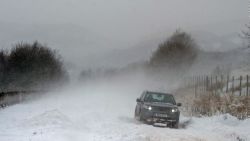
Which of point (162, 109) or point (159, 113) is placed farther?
point (162, 109)

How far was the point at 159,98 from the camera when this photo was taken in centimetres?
2741

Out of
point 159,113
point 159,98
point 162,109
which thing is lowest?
point 159,113

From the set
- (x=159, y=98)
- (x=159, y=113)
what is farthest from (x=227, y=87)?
(x=159, y=113)

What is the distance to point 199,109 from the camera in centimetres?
3591

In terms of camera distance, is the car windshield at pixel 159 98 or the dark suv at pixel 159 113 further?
the car windshield at pixel 159 98

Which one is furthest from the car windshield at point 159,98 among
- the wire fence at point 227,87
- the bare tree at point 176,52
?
the bare tree at point 176,52

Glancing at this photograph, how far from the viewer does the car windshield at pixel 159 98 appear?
27062 mm

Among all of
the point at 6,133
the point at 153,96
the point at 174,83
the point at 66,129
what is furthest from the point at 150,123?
the point at 174,83

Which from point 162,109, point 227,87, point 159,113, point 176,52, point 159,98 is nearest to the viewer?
point 159,113

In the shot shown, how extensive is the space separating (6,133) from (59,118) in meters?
4.39

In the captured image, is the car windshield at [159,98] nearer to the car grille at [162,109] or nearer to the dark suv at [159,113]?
the dark suv at [159,113]

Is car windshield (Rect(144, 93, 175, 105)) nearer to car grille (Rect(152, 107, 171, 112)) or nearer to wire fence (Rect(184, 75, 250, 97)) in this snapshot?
car grille (Rect(152, 107, 171, 112))

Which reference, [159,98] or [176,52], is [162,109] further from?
[176,52]

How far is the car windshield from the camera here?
2706cm
